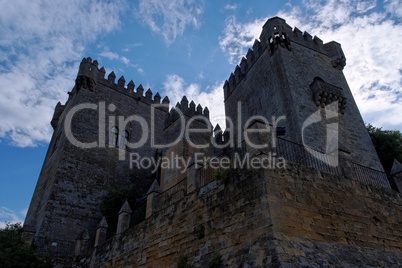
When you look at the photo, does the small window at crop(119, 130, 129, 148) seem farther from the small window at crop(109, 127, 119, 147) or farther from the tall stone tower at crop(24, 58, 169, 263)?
the small window at crop(109, 127, 119, 147)

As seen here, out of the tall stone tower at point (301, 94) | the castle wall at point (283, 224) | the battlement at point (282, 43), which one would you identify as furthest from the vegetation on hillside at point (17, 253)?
the battlement at point (282, 43)

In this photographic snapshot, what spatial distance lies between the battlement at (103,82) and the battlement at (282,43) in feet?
22.9

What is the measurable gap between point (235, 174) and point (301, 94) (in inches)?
312

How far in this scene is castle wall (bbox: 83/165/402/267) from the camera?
21.0 ft

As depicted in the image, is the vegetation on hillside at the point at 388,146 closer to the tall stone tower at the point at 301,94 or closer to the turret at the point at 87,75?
the tall stone tower at the point at 301,94

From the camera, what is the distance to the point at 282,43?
16.3 m

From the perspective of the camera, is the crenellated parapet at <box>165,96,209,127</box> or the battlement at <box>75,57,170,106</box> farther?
the battlement at <box>75,57,170,106</box>

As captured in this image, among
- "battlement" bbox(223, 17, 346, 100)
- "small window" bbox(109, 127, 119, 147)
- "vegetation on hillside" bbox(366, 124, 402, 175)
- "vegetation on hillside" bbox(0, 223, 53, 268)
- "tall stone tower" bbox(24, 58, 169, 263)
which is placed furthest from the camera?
"small window" bbox(109, 127, 119, 147)

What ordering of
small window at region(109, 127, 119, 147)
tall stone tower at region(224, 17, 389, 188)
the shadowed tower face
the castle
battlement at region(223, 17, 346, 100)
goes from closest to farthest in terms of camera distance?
the castle → tall stone tower at region(224, 17, 389, 188) → the shadowed tower face → battlement at region(223, 17, 346, 100) → small window at region(109, 127, 119, 147)

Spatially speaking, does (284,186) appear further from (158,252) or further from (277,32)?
(277,32)

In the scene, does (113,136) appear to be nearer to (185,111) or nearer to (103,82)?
(103,82)

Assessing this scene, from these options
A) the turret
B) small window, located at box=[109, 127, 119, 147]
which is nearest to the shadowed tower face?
small window, located at box=[109, 127, 119, 147]

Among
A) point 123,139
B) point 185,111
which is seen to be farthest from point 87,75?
point 185,111

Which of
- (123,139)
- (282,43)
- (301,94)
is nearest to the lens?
(301,94)
